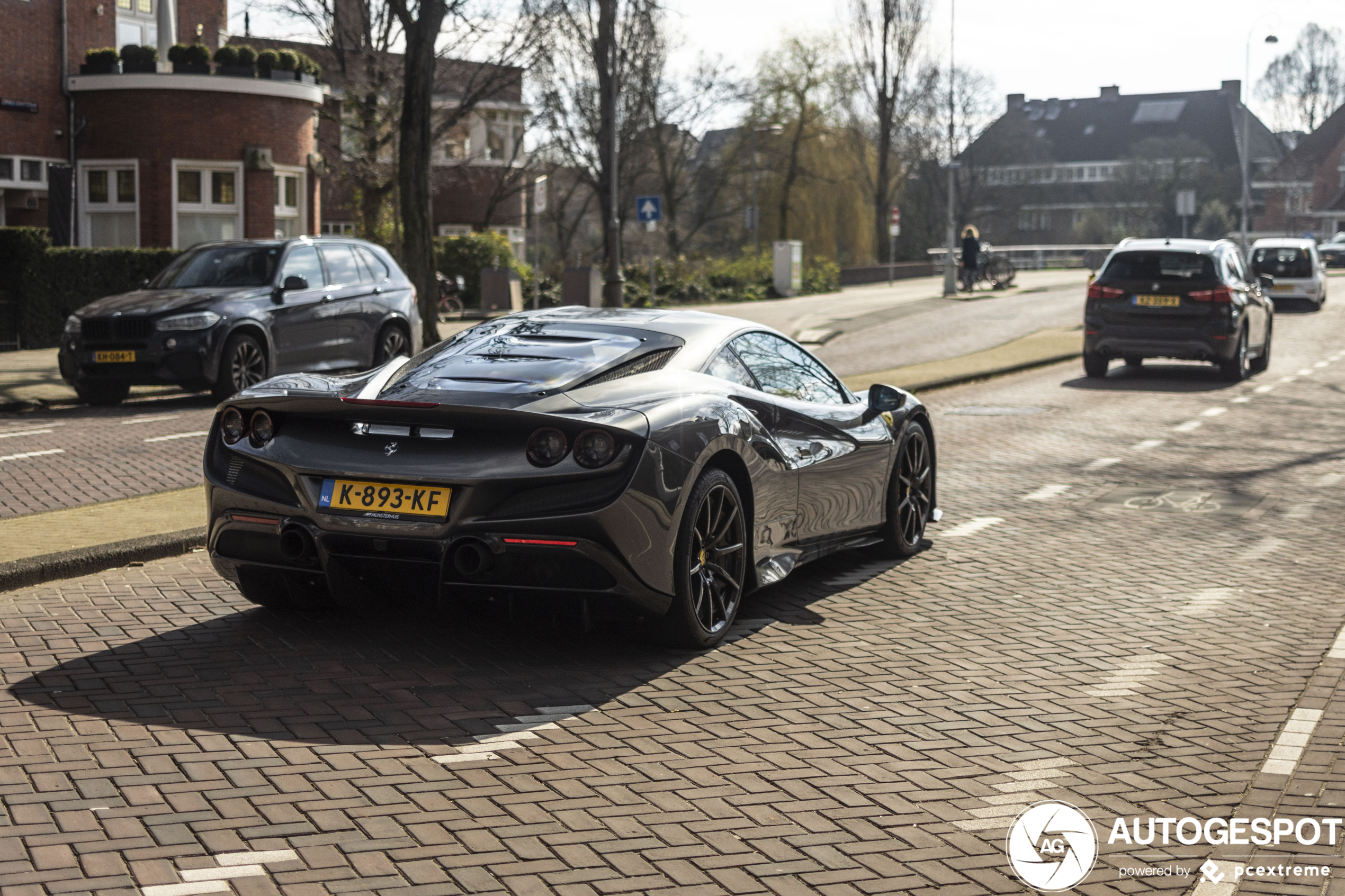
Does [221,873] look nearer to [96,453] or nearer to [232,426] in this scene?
Answer: [232,426]

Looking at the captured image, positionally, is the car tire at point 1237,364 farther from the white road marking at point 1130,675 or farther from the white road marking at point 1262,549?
the white road marking at point 1130,675

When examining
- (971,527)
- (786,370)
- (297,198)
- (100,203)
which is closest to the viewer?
(786,370)

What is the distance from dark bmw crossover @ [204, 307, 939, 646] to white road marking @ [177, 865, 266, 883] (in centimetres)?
194

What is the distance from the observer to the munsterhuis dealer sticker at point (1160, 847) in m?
3.97

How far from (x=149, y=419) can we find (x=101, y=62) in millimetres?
16962

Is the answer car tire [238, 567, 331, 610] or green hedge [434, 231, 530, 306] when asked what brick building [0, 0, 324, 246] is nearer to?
green hedge [434, 231, 530, 306]

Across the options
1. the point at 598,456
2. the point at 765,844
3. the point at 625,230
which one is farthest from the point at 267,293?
the point at 625,230

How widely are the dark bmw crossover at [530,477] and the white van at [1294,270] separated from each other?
1219 inches

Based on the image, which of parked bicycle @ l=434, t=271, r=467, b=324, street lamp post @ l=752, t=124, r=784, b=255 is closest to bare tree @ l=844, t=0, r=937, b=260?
street lamp post @ l=752, t=124, r=784, b=255

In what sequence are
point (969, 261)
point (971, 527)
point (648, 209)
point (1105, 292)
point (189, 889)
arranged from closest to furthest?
point (189, 889)
point (971, 527)
point (1105, 292)
point (648, 209)
point (969, 261)

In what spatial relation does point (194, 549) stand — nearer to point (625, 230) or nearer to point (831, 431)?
point (831, 431)

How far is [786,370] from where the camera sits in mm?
7422

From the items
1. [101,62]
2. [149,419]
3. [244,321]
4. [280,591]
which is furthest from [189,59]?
[280,591]

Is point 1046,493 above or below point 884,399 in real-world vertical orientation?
below
